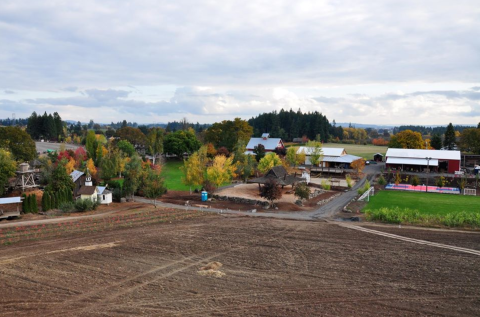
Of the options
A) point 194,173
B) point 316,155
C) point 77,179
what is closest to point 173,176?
point 194,173

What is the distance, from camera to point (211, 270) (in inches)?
685

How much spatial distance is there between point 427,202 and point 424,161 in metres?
27.3

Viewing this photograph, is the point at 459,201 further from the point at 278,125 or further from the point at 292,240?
the point at 278,125

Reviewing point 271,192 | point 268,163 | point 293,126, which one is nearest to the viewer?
point 271,192

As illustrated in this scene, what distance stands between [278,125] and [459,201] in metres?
84.7

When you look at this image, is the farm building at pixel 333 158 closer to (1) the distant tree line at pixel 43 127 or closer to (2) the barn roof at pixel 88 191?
(2) the barn roof at pixel 88 191

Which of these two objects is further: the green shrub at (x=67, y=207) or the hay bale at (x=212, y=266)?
the green shrub at (x=67, y=207)

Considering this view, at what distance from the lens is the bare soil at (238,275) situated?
1383 centimetres

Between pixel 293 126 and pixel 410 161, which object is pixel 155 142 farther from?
pixel 293 126

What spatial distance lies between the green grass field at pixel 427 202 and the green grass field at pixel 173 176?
72.2ft

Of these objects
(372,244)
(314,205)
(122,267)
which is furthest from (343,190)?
(122,267)

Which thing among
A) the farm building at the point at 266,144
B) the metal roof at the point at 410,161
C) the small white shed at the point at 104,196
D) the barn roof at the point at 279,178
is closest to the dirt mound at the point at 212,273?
the small white shed at the point at 104,196

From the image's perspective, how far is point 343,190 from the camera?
45625 millimetres

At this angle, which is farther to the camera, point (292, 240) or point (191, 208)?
point (191, 208)
